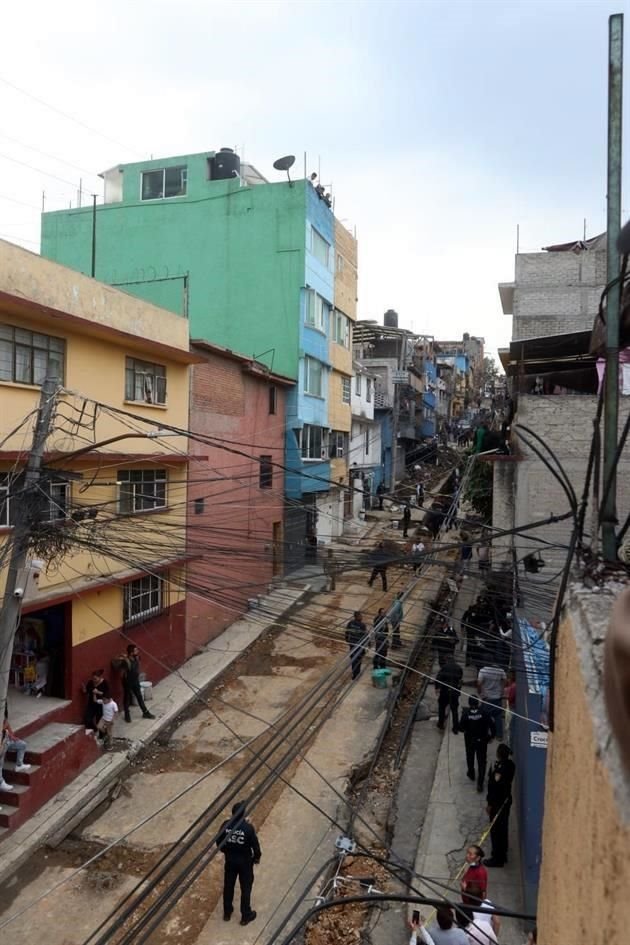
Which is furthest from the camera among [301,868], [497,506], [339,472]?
[339,472]

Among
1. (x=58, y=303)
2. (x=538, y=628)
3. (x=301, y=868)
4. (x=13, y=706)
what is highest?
(x=58, y=303)

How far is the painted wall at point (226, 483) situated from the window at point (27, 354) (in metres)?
4.25

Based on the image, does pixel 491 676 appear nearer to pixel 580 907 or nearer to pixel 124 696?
pixel 124 696

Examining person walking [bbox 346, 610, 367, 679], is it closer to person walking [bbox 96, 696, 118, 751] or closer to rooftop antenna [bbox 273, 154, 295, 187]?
person walking [bbox 96, 696, 118, 751]

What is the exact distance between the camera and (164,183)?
25859 millimetres

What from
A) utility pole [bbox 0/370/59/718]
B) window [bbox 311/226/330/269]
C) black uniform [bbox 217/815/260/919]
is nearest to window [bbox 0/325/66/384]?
utility pole [bbox 0/370/59/718]

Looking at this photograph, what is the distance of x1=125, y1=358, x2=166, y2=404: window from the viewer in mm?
15326

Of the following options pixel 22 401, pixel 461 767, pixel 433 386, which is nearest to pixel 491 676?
pixel 461 767

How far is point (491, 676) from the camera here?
38.9 ft

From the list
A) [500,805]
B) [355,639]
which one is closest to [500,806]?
[500,805]

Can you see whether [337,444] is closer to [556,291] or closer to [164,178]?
[556,291]

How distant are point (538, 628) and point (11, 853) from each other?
8098mm

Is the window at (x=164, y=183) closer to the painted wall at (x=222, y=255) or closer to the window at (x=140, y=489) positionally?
the painted wall at (x=222, y=255)

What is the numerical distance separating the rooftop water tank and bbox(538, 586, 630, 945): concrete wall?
83.9ft
